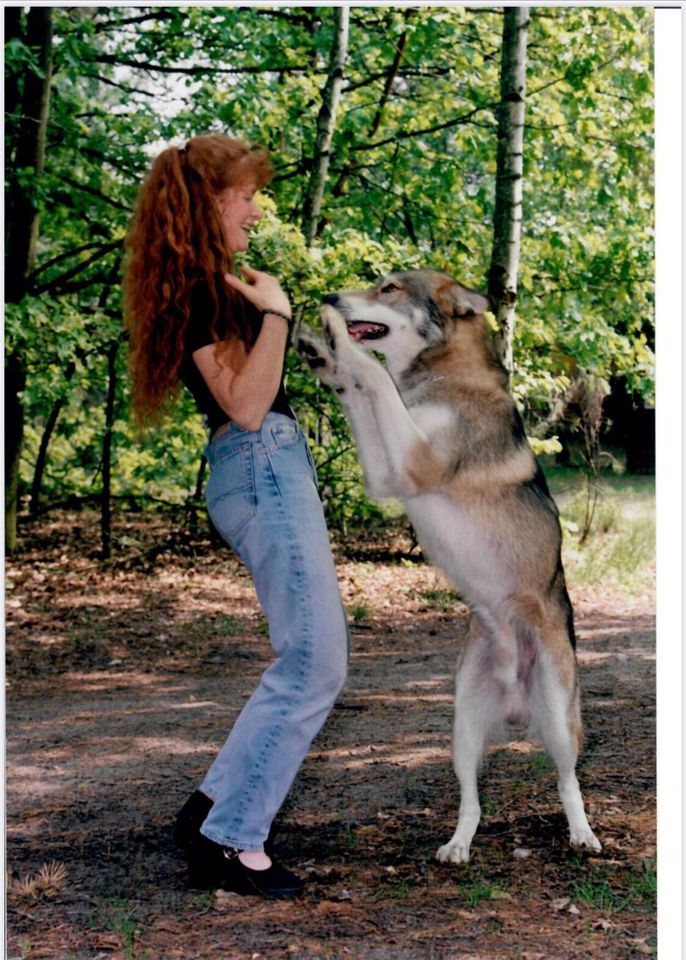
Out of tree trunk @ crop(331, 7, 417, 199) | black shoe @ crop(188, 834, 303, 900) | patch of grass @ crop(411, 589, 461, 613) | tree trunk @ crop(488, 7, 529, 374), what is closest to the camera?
black shoe @ crop(188, 834, 303, 900)

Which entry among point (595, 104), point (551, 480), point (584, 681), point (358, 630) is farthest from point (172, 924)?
point (551, 480)

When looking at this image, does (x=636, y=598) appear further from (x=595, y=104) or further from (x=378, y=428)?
(x=378, y=428)

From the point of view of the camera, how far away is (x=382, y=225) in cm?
983

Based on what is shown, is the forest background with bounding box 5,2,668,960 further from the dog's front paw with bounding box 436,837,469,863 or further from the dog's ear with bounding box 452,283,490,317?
the dog's ear with bounding box 452,283,490,317

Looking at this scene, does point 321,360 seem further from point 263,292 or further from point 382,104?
point 382,104

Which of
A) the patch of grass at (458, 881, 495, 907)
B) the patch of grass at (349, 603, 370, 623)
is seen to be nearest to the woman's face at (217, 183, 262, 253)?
the patch of grass at (458, 881, 495, 907)

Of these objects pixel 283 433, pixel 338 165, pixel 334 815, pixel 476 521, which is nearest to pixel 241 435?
pixel 283 433

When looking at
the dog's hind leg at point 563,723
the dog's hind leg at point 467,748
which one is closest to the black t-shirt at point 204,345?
the dog's hind leg at point 467,748

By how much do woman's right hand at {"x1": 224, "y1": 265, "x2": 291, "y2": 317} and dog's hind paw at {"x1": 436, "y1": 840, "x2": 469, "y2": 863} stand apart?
1.78 metres

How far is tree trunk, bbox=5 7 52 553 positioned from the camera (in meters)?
7.96

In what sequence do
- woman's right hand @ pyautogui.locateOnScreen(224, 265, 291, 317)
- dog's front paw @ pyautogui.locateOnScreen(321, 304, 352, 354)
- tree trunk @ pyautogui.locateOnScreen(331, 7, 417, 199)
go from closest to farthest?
1. woman's right hand @ pyautogui.locateOnScreen(224, 265, 291, 317)
2. dog's front paw @ pyautogui.locateOnScreen(321, 304, 352, 354)
3. tree trunk @ pyautogui.locateOnScreen(331, 7, 417, 199)

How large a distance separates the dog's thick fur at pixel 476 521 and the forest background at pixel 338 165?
4415mm

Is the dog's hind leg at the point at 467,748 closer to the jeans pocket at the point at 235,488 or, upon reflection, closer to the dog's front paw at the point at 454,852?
the dog's front paw at the point at 454,852

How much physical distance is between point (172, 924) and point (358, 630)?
532 cm
